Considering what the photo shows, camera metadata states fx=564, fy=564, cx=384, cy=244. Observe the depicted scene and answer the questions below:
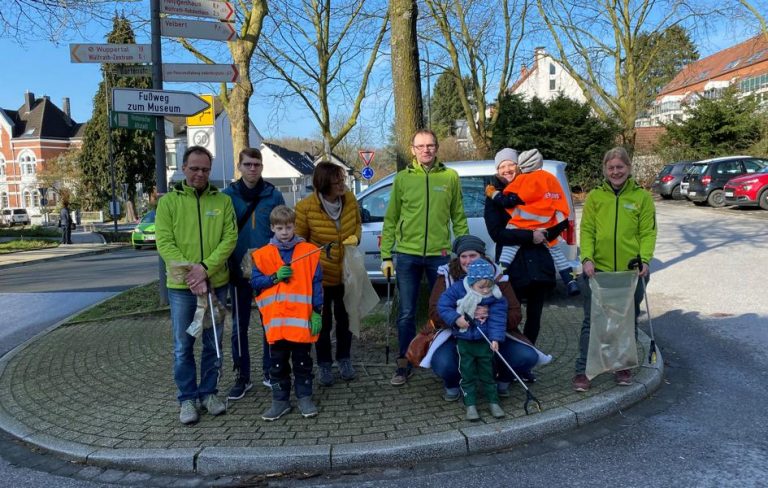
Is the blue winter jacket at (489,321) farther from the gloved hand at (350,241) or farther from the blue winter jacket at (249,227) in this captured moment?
the blue winter jacket at (249,227)

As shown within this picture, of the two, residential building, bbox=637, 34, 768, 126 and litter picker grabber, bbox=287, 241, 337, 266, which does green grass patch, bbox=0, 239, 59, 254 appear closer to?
litter picker grabber, bbox=287, 241, 337, 266

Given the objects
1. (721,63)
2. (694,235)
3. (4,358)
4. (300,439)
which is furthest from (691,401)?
(721,63)

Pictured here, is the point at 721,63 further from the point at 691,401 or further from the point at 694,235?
the point at 691,401

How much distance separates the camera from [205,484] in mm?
3422

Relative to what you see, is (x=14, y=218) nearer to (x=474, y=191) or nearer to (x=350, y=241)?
(x=474, y=191)

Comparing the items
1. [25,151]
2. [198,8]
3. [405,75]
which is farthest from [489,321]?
[25,151]

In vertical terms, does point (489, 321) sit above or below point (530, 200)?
below

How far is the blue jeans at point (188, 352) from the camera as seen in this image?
4055 mm

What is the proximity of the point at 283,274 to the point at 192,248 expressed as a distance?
28.1 inches

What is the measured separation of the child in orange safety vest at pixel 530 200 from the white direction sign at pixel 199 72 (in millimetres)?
3598

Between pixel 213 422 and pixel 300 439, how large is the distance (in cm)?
75

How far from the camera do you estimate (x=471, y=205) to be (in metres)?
7.89

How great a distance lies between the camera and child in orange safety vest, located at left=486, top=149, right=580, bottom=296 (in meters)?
4.29

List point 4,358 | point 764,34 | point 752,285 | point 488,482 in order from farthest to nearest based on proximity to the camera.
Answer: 1. point 764,34
2. point 752,285
3. point 4,358
4. point 488,482
